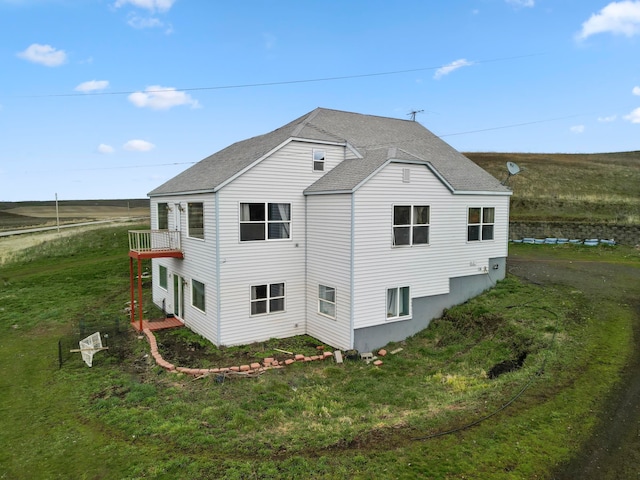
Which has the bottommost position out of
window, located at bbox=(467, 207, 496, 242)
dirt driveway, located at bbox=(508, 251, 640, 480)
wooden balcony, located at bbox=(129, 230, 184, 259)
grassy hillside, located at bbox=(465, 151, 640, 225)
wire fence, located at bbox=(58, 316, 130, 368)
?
wire fence, located at bbox=(58, 316, 130, 368)

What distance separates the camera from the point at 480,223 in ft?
60.8

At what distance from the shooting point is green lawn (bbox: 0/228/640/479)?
307 inches

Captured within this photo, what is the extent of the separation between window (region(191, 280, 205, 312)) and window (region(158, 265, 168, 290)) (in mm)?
3755

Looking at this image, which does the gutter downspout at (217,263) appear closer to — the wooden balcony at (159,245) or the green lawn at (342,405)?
the green lawn at (342,405)

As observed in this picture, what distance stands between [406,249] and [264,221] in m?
5.54

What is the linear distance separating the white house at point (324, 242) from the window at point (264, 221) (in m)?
0.04

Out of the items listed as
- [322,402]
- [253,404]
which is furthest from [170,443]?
[322,402]

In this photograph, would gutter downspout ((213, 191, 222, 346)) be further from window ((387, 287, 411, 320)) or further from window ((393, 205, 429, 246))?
window ((393, 205, 429, 246))

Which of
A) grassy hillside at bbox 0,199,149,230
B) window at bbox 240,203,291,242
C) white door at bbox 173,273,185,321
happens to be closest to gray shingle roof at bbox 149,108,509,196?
window at bbox 240,203,291,242

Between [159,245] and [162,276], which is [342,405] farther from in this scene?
[162,276]

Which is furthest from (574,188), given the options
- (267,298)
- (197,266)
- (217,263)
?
(217,263)

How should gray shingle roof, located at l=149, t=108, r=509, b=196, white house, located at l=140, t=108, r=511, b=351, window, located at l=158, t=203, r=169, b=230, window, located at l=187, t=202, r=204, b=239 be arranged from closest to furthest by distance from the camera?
white house, located at l=140, t=108, r=511, b=351, gray shingle roof, located at l=149, t=108, r=509, b=196, window, located at l=187, t=202, r=204, b=239, window, located at l=158, t=203, r=169, b=230

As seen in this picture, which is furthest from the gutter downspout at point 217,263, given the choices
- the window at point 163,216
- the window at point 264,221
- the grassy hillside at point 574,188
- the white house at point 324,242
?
the grassy hillside at point 574,188

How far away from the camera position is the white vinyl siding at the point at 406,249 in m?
14.4
